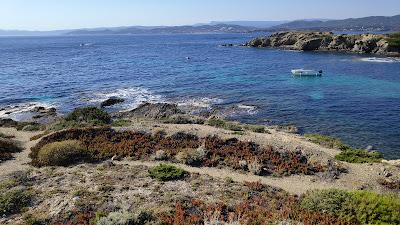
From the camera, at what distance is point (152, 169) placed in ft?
77.6

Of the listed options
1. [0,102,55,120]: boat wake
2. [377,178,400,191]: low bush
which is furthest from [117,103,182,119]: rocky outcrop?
[377,178,400,191]: low bush

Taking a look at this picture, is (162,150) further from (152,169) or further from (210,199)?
(210,199)

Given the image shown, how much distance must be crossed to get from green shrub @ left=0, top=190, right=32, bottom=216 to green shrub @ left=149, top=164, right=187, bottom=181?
21.6ft

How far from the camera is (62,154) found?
26453 mm

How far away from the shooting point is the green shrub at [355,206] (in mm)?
16875

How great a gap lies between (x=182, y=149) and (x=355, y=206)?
13525 millimetres

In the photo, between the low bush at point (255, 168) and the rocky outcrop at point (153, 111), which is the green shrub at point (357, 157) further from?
the rocky outcrop at point (153, 111)

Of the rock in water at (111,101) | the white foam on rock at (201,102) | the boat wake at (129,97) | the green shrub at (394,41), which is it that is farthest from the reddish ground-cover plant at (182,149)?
the green shrub at (394,41)

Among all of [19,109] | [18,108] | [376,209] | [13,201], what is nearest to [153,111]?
[19,109]

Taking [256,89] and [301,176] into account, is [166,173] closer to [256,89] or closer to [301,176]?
[301,176]

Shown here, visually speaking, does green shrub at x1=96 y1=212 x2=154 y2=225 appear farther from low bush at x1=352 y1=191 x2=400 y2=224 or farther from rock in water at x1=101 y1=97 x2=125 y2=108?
rock in water at x1=101 y1=97 x2=125 y2=108

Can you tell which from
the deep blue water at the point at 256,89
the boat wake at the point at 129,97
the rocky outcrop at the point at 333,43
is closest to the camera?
the deep blue water at the point at 256,89

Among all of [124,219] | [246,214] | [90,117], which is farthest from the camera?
[90,117]

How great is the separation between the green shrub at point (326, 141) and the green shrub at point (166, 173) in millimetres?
15965
